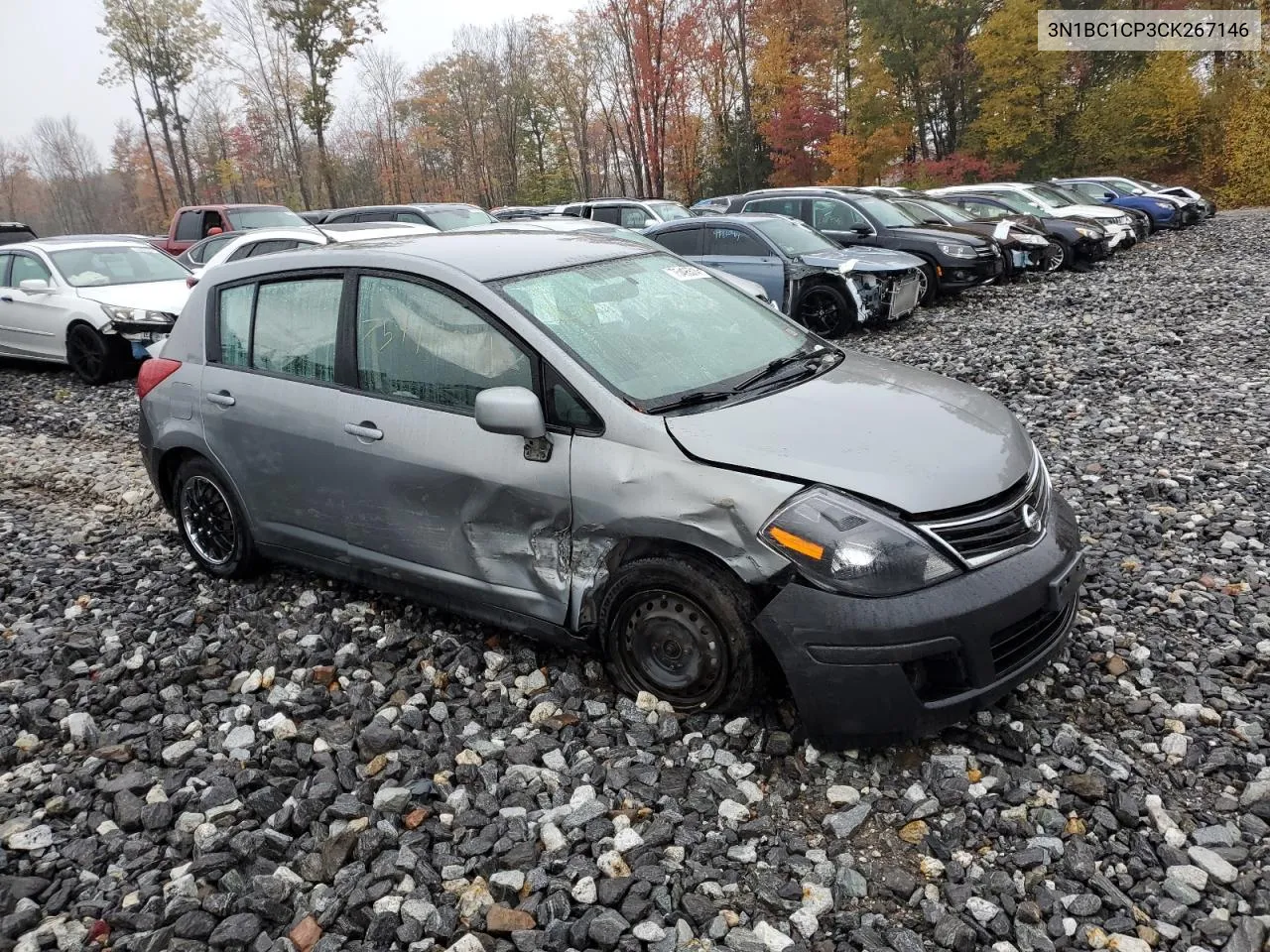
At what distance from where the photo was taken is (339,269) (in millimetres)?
4020

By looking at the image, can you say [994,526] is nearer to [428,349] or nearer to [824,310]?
[428,349]

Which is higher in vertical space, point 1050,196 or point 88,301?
point 88,301

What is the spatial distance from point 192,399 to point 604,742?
2853 mm

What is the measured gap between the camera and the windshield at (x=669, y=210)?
1806 cm

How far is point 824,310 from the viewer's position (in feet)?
36.3

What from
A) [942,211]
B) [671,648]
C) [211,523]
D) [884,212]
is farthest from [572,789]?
[942,211]

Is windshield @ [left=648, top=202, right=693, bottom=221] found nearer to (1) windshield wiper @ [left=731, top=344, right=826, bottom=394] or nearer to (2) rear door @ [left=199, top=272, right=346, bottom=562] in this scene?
(2) rear door @ [left=199, top=272, right=346, bottom=562]

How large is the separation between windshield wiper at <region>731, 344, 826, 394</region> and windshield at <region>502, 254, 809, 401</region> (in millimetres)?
31

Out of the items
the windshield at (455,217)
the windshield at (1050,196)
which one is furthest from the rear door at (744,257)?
the windshield at (1050,196)

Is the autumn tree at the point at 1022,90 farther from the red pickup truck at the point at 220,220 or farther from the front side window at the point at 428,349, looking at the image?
the front side window at the point at 428,349

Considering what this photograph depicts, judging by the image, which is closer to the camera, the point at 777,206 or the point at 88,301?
the point at 88,301

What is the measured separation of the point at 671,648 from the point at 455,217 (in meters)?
14.4

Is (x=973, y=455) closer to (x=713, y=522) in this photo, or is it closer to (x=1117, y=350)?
(x=713, y=522)

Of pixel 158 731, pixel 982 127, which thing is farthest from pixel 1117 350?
pixel 982 127
